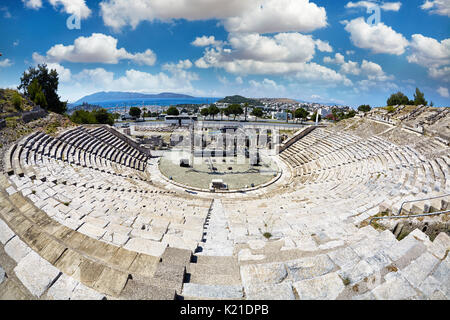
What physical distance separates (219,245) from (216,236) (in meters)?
1.03

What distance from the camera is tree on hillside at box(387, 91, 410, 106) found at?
5406 cm

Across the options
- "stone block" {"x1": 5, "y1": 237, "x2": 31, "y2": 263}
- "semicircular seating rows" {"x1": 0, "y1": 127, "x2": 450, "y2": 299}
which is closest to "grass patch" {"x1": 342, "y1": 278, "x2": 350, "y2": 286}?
"semicircular seating rows" {"x1": 0, "y1": 127, "x2": 450, "y2": 299}

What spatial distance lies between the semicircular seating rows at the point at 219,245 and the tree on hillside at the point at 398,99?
5231 cm

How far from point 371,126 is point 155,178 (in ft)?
100.0

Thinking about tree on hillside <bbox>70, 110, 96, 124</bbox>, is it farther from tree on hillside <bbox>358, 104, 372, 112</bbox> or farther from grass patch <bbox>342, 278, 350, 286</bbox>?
tree on hillside <bbox>358, 104, 372, 112</bbox>

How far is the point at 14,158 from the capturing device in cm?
1548

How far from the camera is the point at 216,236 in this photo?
27.6 feet

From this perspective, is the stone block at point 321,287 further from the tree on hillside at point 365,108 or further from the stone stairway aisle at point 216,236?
the tree on hillside at point 365,108

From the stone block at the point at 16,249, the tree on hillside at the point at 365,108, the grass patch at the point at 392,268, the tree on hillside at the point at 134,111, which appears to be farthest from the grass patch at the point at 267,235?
the tree on hillside at the point at 365,108

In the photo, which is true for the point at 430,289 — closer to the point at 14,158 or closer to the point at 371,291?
the point at 371,291

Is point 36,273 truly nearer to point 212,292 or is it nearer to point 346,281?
point 212,292

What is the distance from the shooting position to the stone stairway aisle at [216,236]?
6.89m

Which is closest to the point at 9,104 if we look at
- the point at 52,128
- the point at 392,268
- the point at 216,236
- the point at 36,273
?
the point at 52,128
